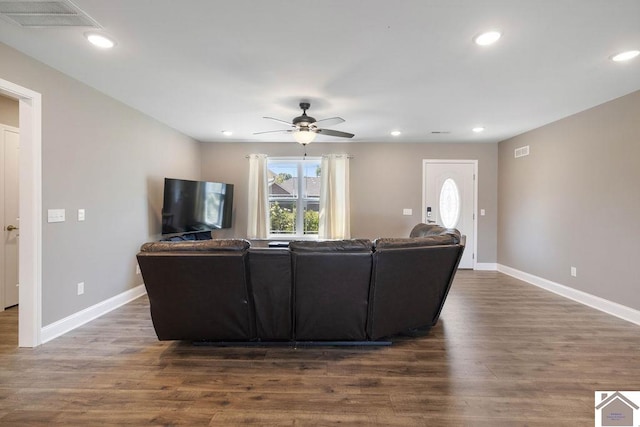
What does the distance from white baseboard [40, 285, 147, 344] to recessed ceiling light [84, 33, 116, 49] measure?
2.54 meters

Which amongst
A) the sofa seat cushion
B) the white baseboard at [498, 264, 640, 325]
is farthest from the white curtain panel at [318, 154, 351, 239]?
the sofa seat cushion

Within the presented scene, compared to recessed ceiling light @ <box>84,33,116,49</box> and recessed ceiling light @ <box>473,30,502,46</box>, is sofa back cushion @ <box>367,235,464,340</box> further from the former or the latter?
recessed ceiling light @ <box>84,33,116,49</box>

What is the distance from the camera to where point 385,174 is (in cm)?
577

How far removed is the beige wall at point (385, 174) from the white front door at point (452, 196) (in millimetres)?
125

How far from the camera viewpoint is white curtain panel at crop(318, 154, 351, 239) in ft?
18.3

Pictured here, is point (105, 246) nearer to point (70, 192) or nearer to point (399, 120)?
point (70, 192)

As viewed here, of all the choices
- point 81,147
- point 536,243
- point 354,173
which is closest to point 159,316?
point 81,147

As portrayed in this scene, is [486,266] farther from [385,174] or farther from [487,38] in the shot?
[487,38]

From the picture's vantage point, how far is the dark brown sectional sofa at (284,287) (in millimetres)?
2350

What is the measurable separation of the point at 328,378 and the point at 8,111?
4.88m

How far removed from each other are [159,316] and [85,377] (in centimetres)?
60

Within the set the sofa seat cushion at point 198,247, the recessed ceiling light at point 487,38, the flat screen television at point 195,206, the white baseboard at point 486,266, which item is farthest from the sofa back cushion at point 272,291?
the white baseboard at point 486,266

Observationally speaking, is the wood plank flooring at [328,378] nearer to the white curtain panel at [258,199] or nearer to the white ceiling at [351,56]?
the white ceiling at [351,56]

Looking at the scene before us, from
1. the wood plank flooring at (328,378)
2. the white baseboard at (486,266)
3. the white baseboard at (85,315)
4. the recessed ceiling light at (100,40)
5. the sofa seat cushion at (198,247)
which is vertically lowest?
the wood plank flooring at (328,378)
